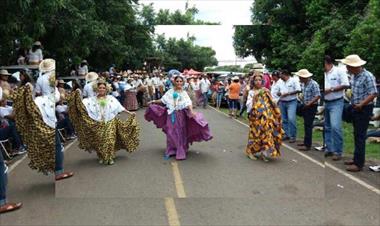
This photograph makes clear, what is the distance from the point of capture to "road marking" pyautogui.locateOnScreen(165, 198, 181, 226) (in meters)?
5.74

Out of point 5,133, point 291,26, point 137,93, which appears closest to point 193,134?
point 5,133

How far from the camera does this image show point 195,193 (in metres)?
7.05

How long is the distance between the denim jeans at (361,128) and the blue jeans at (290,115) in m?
3.59

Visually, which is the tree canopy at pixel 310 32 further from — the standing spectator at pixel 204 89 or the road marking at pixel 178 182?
the road marking at pixel 178 182

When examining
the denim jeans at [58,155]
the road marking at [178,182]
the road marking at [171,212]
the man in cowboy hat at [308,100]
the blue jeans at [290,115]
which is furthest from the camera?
the blue jeans at [290,115]

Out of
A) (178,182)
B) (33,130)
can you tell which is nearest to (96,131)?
(33,130)

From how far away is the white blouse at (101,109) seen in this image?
9.16 meters

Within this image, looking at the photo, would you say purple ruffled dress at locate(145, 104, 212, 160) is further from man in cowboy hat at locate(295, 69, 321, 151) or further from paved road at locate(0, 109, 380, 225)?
man in cowboy hat at locate(295, 69, 321, 151)

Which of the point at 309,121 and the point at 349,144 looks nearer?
the point at 309,121

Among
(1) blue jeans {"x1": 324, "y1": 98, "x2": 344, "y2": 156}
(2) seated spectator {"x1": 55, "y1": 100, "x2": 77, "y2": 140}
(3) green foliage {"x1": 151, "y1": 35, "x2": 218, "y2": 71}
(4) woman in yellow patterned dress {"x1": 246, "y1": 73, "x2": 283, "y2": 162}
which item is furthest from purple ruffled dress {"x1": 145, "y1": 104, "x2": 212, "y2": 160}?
(3) green foliage {"x1": 151, "y1": 35, "x2": 218, "y2": 71}

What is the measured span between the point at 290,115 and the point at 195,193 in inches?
226

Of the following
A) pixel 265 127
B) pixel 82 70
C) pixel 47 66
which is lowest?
pixel 265 127

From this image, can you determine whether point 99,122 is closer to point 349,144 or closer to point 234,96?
point 349,144

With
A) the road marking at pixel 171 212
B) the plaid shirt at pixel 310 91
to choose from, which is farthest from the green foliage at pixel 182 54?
the road marking at pixel 171 212
